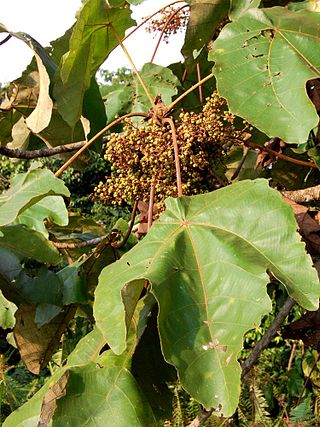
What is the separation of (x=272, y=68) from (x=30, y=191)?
0.39 meters

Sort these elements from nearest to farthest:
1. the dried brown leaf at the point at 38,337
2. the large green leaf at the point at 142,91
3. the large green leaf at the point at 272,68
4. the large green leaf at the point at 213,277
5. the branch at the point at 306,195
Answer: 1. the large green leaf at the point at 213,277
2. the large green leaf at the point at 272,68
3. the branch at the point at 306,195
4. the dried brown leaf at the point at 38,337
5. the large green leaf at the point at 142,91

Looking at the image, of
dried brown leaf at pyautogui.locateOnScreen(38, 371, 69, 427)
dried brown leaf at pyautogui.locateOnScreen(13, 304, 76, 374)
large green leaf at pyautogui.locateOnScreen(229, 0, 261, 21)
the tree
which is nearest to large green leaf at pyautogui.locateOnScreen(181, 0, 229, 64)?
the tree

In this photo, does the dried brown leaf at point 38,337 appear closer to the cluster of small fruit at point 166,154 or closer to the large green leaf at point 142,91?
the cluster of small fruit at point 166,154

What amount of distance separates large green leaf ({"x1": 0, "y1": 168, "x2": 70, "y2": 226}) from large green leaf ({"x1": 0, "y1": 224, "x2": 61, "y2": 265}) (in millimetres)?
107

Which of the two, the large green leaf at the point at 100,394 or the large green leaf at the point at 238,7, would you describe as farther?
the large green leaf at the point at 238,7

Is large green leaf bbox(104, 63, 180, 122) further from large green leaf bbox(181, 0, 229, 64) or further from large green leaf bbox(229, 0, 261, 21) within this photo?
large green leaf bbox(229, 0, 261, 21)

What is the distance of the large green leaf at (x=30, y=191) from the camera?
1.00m

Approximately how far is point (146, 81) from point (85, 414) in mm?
811

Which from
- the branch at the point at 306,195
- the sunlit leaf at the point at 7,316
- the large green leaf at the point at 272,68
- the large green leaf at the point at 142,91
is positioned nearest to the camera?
the large green leaf at the point at 272,68

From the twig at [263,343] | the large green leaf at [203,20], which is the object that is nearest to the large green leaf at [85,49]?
the large green leaf at [203,20]

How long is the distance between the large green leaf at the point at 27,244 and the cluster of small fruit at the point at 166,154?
0.55 ft

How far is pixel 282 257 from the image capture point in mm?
852

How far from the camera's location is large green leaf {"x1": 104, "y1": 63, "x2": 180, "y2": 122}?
1.45 meters

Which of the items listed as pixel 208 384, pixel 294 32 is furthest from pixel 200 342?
pixel 294 32
